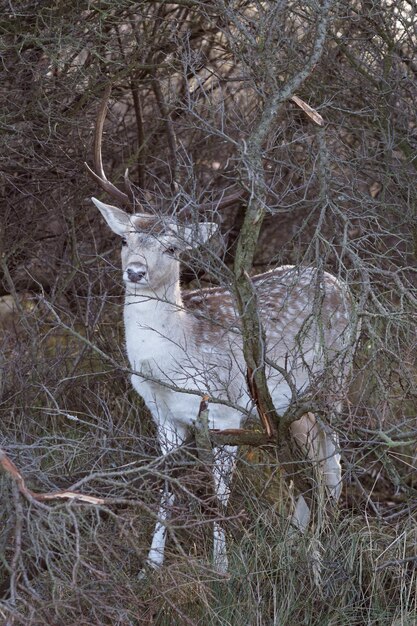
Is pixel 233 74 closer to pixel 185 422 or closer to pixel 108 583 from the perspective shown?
pixel 185 422

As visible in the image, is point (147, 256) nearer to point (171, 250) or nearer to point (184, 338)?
point (171, 250)

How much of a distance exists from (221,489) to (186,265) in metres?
1.18

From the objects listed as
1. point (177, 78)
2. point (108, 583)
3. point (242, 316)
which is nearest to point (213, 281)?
point (177, 78)

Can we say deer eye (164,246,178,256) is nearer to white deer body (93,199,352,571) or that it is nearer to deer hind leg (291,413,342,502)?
white deer body (93,199,352,571)

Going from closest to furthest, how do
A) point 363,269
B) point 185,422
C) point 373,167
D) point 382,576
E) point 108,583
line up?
point 108,583 → point 363,269 → point 382,576 → point 185,422 → point 373,167

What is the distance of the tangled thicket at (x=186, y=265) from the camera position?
5078 millimetres

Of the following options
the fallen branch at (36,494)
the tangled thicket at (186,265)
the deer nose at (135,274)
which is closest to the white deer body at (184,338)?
the deer nose at (135,274)

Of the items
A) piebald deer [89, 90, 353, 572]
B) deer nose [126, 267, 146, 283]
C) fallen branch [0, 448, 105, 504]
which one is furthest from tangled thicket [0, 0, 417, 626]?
deer nose [126, 267, 146, 283]

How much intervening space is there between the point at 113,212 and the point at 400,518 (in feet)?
7.64

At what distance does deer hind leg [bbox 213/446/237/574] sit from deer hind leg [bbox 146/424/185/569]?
23 cm

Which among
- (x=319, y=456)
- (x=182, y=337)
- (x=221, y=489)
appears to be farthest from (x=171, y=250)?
(x=319, y=456)

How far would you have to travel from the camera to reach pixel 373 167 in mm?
7387

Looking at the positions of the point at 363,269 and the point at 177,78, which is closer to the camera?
the point at 363,269

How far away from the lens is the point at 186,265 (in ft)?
21.1
